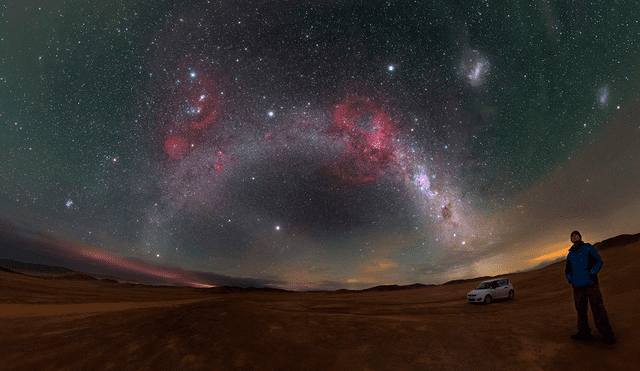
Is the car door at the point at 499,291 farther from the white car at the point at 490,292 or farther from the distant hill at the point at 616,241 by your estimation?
the distant hill at the point at 616,241

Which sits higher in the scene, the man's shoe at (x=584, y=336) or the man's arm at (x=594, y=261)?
the man's arm at (x=594, y=261)

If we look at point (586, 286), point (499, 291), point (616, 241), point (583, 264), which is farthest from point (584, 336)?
point (616, 241)

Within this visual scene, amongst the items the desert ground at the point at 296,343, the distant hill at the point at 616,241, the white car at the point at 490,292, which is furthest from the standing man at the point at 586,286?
the distant hill at the point at 616,241

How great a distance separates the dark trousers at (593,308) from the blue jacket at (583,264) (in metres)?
0.13

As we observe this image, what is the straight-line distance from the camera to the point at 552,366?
442cm

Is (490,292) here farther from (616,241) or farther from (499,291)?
(616,241)

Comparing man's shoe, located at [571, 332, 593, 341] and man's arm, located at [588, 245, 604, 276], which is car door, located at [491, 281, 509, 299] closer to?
man's shoe, located at [571, 332, 593, 341]

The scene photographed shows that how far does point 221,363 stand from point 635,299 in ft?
36.5

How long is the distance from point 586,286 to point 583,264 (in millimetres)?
442

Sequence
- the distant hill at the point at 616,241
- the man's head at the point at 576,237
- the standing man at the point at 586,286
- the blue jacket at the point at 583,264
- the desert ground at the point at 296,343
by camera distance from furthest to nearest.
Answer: the distant hill at the point at 616,241, the man's head at the point at 576,237, the blue jacket at the point at 583,264, the standing man at the point at 586,286, the desert ground at the point at 296,343

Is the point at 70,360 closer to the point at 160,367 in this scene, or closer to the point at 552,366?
the point at 160,367

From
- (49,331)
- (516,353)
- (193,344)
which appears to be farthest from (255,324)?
(516,353)

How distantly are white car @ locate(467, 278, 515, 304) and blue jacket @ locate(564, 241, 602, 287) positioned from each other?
13.0 metres

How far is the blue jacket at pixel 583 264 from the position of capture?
5.00 meters
